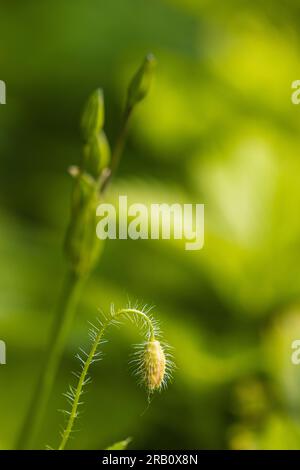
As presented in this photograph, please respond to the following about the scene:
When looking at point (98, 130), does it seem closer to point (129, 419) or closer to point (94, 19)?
point (129, 419)

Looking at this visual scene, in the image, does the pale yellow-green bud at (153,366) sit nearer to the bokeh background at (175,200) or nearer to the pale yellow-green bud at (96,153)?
the pale yellow-green bud at (96,153)

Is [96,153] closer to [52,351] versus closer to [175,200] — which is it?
[52,351]

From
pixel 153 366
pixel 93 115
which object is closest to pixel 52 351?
pixel 153 366

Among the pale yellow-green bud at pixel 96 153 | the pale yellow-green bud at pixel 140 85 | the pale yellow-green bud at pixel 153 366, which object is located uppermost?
the pale yellow-green bud at pixel 140 85

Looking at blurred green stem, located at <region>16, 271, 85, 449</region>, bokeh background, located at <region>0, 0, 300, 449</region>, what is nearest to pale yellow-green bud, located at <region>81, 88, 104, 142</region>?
blurred green stem, located at <region>16, 271, 85, 449</region>

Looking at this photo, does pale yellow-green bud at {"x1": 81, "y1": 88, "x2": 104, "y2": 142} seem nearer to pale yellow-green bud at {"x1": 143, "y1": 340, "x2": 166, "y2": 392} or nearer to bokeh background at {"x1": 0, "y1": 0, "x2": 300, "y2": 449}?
pale yellow-green bud at {"x1": 143, "y1": 340, "x2": 166, "y2": 392}

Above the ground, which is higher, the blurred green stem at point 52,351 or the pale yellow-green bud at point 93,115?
the pale yellow-green bud at point 93,115

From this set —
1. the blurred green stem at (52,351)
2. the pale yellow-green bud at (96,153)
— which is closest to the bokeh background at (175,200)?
the blurred green stem at (52,351)
